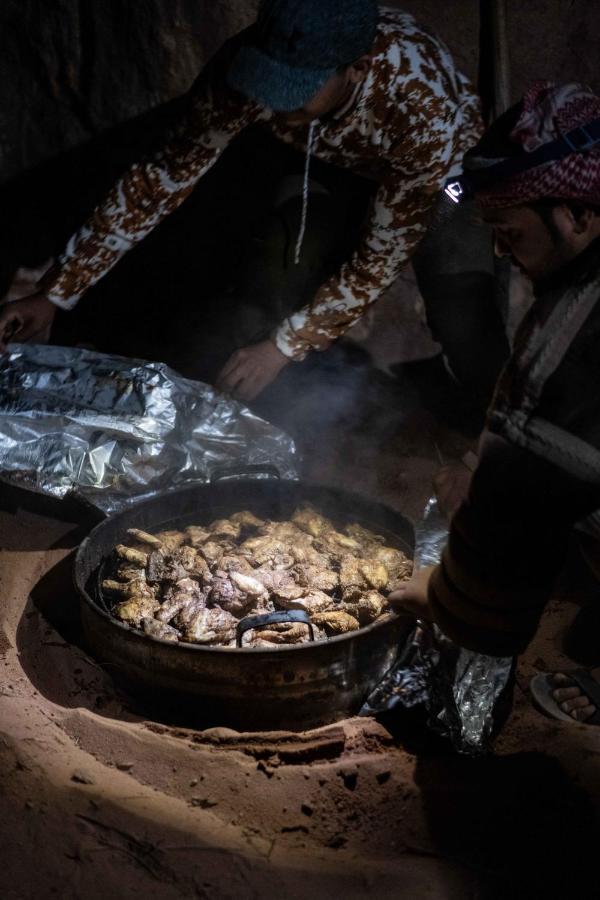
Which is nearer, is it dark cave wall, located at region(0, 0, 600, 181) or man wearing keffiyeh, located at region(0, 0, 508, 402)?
man wearing keffiyeh, located at region(0, 0, 508, 402)

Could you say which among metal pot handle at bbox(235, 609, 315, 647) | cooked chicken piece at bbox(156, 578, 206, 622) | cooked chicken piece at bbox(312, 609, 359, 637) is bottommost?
cooked chicken piece at bbox(156, 578, 206, 622)

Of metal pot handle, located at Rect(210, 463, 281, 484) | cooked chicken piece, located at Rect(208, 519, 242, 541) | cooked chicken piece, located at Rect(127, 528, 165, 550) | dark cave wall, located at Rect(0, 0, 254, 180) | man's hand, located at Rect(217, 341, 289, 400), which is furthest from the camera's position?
dark cave wall, located at Rect(0, 0, 254, 180)

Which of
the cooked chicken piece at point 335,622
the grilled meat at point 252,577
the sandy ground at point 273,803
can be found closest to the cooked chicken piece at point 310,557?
the grilled meat at point 252,577

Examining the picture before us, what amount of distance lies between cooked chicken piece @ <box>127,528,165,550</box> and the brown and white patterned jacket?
47.0 inches

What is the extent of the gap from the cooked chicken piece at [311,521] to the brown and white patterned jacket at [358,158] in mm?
835

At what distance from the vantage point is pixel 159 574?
3084 millimetres


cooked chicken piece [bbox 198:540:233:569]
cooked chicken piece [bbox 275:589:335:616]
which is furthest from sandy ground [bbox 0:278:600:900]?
cooked chicken piece [bbox 198:540:233:569]

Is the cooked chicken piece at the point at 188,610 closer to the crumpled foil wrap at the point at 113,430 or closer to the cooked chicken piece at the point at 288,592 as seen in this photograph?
the cooked chicken piece at the point at 288,592

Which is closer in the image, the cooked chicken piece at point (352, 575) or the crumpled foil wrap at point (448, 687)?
the crumpled foil wrap at point (448, 687)

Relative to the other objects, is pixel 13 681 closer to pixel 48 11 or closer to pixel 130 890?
pixel 130 890

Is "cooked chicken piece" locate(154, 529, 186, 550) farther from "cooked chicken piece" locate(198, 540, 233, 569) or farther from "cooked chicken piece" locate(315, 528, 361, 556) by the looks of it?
"cooked chicken piece" locate(315, 528, 361, 556)

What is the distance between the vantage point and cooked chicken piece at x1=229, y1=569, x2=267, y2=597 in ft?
9.59

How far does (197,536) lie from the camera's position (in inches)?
134

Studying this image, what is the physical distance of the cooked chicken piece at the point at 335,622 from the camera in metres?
2.76
